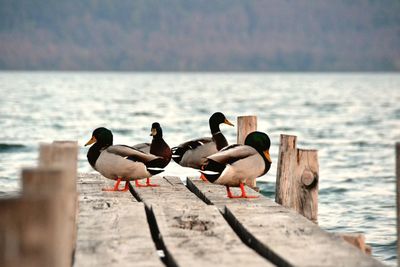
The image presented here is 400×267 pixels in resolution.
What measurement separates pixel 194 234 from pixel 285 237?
0.81 m

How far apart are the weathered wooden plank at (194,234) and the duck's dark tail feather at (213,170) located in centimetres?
31

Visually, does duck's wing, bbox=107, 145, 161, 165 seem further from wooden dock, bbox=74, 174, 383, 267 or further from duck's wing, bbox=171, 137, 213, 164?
duck's wing, bbox=171, 137, 213, 164

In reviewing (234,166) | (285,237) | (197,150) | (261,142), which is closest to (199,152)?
(197,150)

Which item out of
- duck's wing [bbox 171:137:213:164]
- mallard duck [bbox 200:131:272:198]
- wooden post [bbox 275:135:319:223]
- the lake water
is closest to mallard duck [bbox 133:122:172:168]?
duck's wing [bbox 171:137:213:164]

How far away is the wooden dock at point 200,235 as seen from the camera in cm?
729

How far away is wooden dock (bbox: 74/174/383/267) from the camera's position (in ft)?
23.9

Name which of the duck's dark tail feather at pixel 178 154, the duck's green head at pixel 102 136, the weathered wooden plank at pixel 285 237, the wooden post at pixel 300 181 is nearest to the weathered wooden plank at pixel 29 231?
the weathered wooden plank at pixel 285 237

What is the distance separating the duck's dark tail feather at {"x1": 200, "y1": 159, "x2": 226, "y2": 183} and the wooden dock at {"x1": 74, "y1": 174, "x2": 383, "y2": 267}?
10.5 inches

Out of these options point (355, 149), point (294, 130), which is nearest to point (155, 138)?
point (355, 149)

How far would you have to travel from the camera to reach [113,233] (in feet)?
27.2

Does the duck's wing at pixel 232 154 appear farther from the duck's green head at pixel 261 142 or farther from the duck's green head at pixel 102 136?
the duck's green head at pixel 102 136

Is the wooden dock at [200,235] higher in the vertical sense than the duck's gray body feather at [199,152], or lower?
lower

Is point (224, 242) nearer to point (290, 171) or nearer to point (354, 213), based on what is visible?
point (290, 171)

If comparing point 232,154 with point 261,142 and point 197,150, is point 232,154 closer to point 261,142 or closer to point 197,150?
point 261,142
